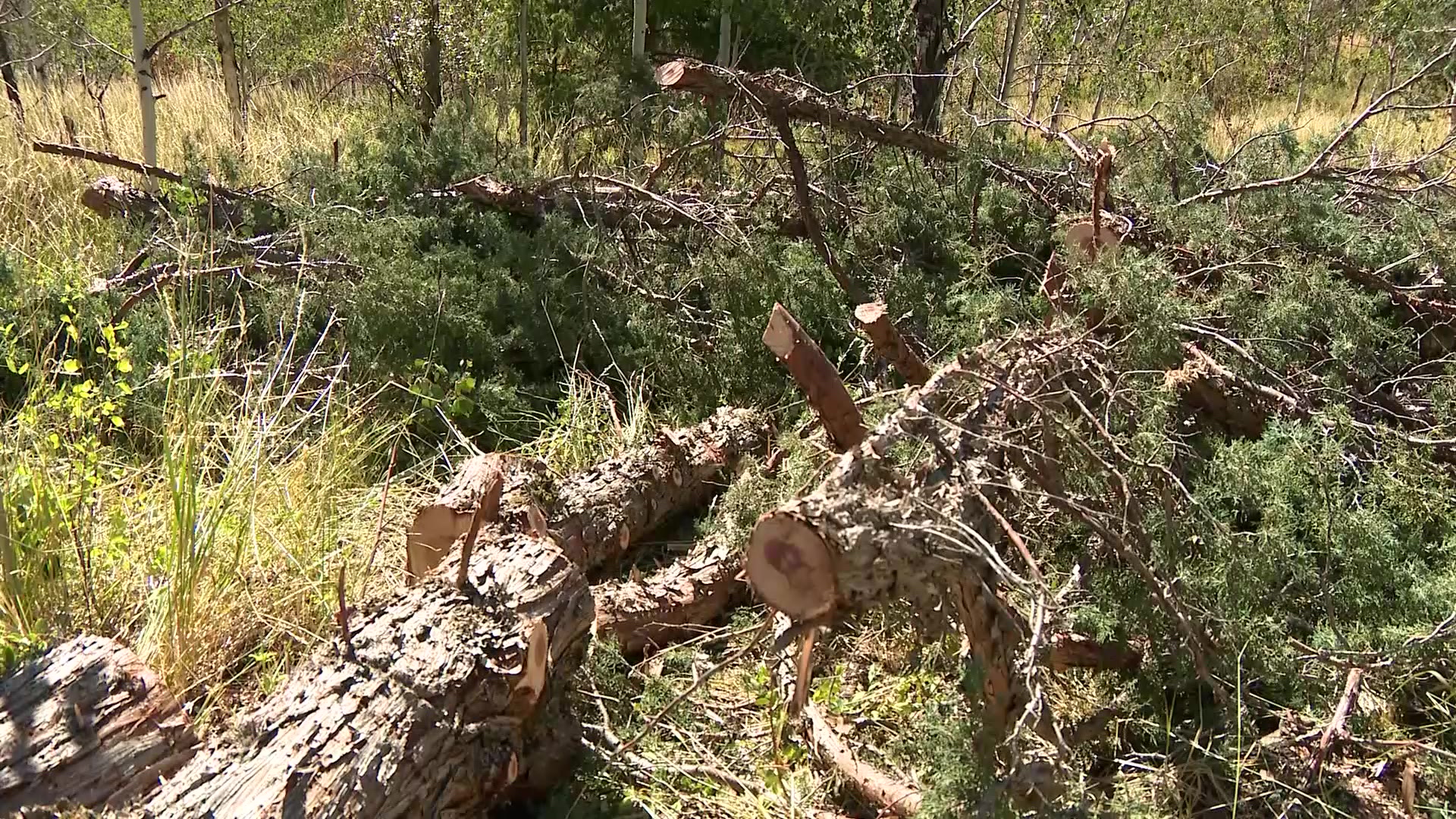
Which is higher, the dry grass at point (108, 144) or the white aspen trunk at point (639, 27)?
the white aspen trunk at point (639, 27)

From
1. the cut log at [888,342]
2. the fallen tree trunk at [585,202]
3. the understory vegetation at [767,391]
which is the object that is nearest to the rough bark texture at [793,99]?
the understory vegetation at [767,391]

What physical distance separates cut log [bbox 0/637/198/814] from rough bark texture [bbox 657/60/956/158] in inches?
102

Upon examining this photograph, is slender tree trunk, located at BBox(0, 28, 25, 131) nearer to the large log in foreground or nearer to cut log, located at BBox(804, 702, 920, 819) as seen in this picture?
the large log in foreground

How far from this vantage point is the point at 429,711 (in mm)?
1970

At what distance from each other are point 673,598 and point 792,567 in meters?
1.49

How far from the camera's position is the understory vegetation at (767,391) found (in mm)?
2250

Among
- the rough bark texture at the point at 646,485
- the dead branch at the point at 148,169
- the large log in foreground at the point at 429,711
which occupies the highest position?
the dead branch at the point at 148,169

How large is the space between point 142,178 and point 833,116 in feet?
12.7

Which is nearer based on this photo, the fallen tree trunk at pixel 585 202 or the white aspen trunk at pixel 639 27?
the fallen tree trunk at pixel 585 202

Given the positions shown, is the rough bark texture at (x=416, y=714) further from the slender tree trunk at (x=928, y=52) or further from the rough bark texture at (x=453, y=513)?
the slender tree trunk at (x=928, y=52)

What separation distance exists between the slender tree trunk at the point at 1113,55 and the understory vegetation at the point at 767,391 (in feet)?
4.72

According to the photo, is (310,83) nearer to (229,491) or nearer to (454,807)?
(229,491)

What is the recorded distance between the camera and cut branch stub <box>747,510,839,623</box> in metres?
1.46

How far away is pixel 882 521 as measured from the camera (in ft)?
4.84
